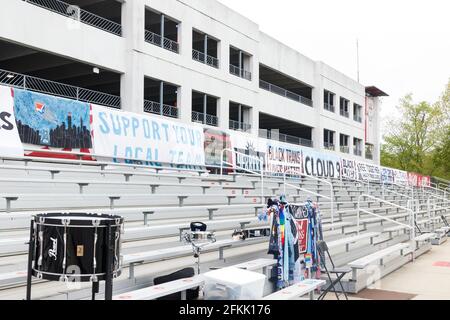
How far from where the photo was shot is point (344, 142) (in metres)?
37.6

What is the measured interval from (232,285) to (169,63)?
15.8 m

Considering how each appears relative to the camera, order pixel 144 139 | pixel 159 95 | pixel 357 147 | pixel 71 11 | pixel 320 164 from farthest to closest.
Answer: pixel 357 147 → pixel 159 95 → pixel 320 164 → pixel 71 11 → pixel 144 139

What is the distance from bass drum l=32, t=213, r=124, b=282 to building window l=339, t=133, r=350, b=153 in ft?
114

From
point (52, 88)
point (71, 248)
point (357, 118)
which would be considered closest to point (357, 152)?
point (357, 118)

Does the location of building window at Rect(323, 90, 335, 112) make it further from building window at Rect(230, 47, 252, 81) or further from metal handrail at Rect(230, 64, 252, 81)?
metal handrail at Rect(230, 64, 252, 81)

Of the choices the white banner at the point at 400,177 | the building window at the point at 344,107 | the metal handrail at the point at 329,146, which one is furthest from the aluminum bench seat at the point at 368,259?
the building window at the point at 344,107

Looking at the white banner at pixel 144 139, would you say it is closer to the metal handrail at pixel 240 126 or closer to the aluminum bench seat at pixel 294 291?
the aluminum bench seat at pixel 294 291

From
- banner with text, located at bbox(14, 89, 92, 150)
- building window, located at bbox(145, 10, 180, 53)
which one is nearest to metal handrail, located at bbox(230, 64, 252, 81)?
building window, located at bbox(145, 10, 180, 53)

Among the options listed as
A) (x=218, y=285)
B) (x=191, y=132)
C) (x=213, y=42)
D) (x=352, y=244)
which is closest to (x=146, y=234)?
(x=218, y=285)

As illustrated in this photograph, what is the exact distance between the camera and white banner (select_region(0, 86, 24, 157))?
368 inches

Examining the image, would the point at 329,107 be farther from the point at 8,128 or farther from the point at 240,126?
the point at 8,128

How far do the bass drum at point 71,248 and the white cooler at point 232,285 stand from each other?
4.64ft

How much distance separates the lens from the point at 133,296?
430cm

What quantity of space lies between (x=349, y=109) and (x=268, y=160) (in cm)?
2240
